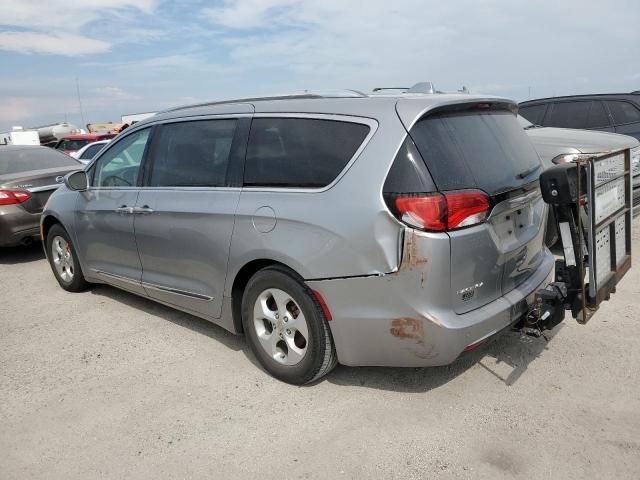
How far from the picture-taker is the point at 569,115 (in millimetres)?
9000

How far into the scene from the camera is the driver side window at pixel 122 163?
4.39 metres

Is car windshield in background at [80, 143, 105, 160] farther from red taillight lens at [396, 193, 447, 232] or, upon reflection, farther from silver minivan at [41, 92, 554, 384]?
red taillight lens at [396, 193, 447, 232]

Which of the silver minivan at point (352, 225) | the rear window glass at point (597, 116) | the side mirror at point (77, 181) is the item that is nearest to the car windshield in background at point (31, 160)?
the side mirror at point (77, 181)

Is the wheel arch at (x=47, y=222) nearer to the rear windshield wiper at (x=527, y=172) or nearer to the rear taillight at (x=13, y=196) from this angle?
the rear taillight at (x=13, y=196)

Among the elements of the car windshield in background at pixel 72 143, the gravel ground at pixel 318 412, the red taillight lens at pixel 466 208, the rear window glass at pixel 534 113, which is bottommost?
the gravel ground at pixel 318 412

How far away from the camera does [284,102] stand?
3404mm

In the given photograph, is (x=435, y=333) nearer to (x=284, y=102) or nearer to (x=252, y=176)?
(x=252, y=176)

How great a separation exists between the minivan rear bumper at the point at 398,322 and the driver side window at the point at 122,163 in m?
2.18

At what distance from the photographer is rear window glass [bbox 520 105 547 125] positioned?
364 inches

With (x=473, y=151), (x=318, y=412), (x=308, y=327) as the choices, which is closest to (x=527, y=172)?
(x=473, y=151)

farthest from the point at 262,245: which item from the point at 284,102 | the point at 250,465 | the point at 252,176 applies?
the point at 250,465

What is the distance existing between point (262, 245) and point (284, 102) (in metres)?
0.93

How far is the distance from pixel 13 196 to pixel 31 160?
1.16 metres

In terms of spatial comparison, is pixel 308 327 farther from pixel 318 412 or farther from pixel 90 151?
pixel 90 151
